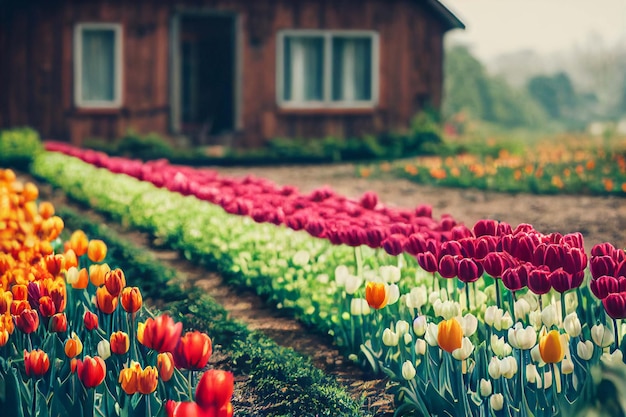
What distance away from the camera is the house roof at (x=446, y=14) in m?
18.2

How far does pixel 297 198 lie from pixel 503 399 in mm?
4212

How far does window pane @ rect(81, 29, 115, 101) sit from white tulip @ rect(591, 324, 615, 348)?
49.6 feet

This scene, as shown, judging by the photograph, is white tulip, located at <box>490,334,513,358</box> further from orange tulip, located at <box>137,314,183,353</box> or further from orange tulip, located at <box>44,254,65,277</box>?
orange tulip, located at <box>44,254,65,277</box>

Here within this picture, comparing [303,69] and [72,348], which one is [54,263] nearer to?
[72,348]

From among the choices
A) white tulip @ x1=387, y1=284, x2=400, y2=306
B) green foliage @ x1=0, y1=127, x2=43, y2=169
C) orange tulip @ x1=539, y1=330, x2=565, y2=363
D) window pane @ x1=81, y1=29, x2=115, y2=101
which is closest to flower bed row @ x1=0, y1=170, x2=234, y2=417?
white tulip @ x1=387, y1=284, x2=400, y2=306

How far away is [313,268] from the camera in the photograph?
19.4 ft

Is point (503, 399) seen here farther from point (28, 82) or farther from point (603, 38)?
point (603, 38)

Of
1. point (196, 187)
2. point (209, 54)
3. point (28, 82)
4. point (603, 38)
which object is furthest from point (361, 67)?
point (603, 38)

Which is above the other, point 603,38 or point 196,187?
point 603,38

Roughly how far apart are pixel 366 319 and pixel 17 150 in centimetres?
1063

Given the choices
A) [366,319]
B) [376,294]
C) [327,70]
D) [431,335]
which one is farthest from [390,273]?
[327,70]

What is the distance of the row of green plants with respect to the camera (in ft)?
13.9

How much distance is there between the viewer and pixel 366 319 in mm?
4988

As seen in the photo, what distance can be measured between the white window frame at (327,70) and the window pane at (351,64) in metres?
0.11
